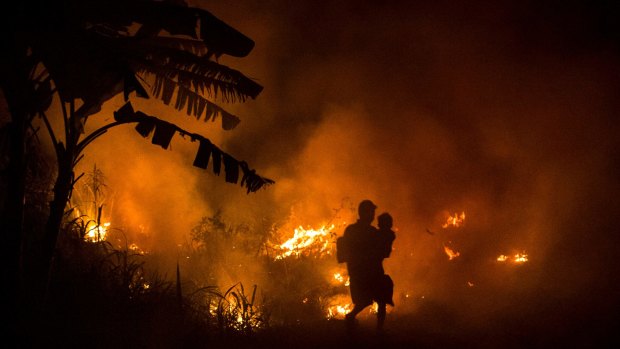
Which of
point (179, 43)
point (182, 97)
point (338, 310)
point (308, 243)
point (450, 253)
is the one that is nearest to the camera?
point (182, 97)

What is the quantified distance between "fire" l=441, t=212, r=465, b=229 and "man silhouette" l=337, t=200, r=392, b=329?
19.5ft

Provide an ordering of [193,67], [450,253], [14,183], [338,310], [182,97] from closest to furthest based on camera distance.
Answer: [14,183] → [193,67] → [182,97] → [338,310] → [450,253]

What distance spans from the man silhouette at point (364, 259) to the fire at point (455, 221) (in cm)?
596

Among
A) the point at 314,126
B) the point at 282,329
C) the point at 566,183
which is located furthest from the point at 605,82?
the point at 282,329

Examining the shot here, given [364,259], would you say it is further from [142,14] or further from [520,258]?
[520,258]

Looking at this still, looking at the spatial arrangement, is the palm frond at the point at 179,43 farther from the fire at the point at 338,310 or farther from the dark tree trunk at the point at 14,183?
the fire at the point at 338,310

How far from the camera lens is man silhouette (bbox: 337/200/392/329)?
5.75 m

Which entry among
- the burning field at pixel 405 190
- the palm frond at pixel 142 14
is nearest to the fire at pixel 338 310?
the burning field at pixel 405 190

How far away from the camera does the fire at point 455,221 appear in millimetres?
11273

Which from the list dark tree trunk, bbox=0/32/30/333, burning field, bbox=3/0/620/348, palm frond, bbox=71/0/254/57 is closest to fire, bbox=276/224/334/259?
burning field, bbox=3/0/620/348

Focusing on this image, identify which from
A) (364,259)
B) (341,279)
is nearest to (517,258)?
(341,279)

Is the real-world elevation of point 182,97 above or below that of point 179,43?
below

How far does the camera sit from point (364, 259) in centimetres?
577

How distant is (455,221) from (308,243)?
396 centimetres
